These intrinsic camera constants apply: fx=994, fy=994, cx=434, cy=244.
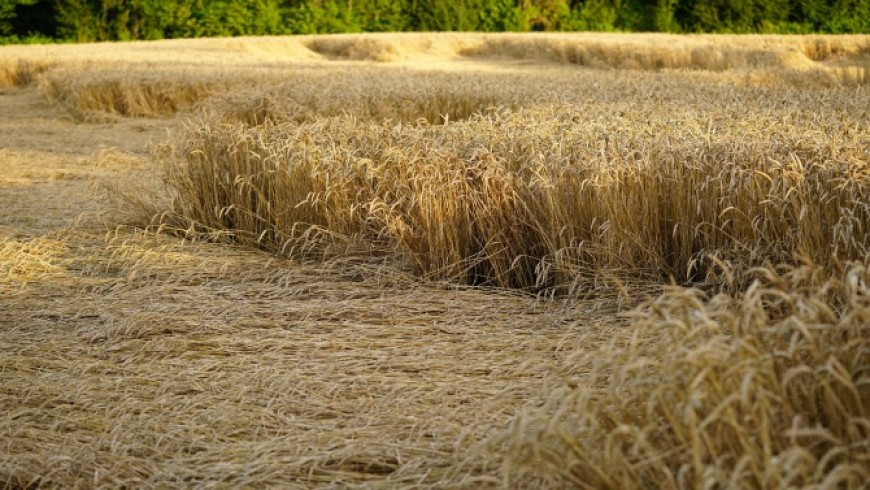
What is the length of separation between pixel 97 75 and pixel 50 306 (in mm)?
7854

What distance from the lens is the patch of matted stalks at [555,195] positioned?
3.20 meters

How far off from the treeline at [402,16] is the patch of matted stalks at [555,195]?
20.0 metres

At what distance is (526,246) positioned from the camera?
145 inches

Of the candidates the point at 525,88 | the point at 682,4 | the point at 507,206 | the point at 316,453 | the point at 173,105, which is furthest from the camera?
the point at 682,4

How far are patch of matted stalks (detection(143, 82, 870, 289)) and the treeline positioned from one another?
19993mm

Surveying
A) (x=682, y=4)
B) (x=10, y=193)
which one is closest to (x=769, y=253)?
(x=10, y=193)

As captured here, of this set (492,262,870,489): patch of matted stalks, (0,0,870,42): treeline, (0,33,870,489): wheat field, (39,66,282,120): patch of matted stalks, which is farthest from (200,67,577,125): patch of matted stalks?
(0,0,870,42): treeline

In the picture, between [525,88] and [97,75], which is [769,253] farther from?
[97,75]

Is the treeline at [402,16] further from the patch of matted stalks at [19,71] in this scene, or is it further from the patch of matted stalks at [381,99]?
the patch of matted stalks at [381,99]

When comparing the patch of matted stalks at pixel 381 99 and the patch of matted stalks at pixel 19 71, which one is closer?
the patch of matted stalks at pixel 381 99


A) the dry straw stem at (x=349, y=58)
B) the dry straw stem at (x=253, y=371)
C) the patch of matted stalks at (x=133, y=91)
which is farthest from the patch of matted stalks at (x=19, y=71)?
the dry straw stem at (x=253, y=371)

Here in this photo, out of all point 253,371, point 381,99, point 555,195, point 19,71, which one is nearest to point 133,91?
point 381,99

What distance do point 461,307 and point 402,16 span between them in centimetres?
2240

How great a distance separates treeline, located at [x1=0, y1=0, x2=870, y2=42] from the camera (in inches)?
902
